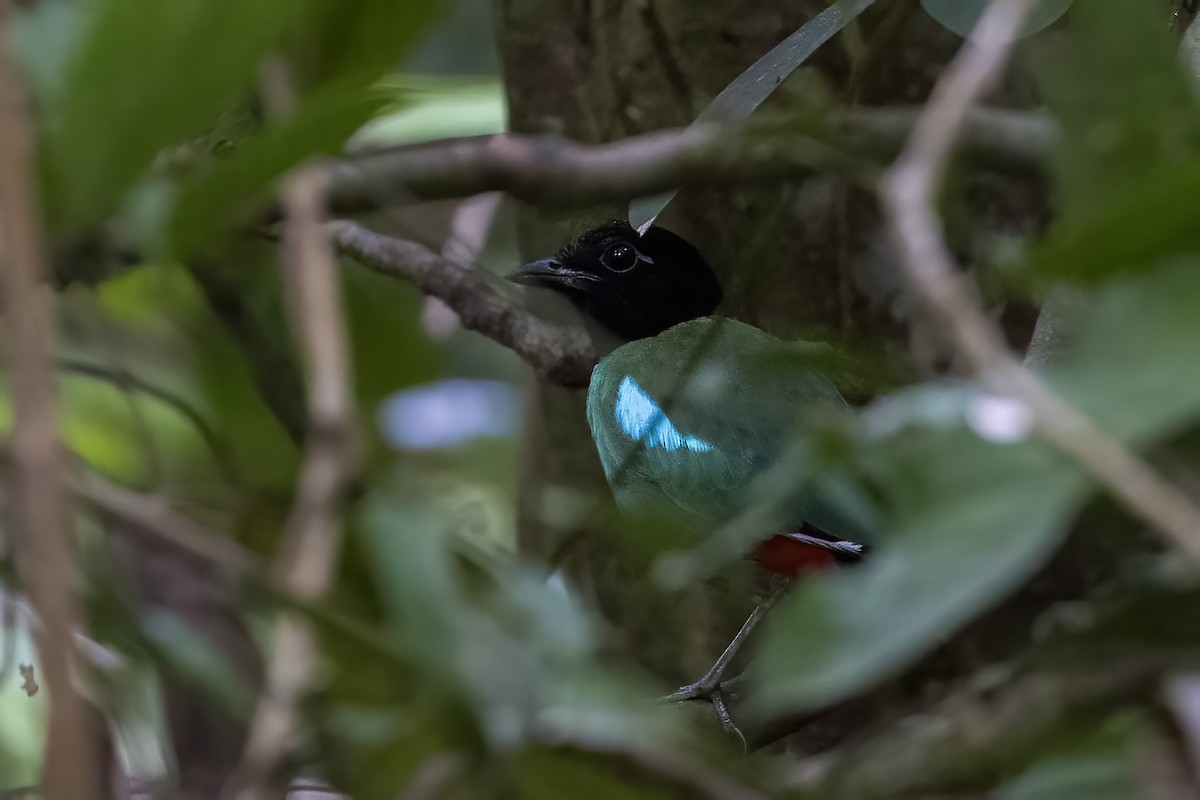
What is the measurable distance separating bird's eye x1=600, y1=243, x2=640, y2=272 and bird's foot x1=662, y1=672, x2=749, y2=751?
0.97 meters

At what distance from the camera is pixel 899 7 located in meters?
1.84

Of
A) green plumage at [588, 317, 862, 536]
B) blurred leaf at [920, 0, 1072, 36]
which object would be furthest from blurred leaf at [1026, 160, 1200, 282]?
green plumage at [588, 317, 862, 536]

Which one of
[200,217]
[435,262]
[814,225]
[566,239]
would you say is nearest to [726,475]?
[814,225]

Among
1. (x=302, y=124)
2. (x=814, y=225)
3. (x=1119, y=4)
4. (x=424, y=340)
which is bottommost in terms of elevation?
(x=1119, y=4)

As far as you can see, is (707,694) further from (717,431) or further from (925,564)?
(925,564)

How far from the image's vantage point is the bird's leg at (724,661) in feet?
7.16

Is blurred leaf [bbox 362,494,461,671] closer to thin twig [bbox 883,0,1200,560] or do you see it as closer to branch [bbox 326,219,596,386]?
thin twig [bbox 883,0,1200,560]

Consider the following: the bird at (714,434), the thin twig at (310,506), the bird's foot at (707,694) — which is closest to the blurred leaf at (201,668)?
the thin twig at (310,506)

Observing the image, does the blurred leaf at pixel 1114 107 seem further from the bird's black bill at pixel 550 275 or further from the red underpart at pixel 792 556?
the bird's black bill at pixel 550 275

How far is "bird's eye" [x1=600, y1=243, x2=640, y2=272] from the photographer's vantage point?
2.88 meters

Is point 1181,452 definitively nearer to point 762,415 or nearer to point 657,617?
point 762,415

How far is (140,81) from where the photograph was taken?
3.08ft

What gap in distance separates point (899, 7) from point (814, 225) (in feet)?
1.36

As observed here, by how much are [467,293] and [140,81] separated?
1422mm
